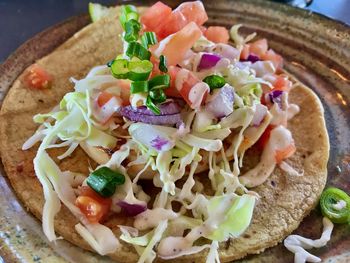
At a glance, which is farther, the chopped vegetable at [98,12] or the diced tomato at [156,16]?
the chopped vegetable at [98,12]

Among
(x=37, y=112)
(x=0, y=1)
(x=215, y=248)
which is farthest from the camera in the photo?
(x=0, y=1)

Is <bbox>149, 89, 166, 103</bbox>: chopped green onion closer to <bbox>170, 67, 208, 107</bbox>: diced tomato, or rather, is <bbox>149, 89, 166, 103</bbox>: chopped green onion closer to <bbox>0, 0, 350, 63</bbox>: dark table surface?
<bbox>170, 67, 208, 107</bbox>: diced tomato

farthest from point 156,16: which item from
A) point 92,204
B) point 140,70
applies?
point 92,204

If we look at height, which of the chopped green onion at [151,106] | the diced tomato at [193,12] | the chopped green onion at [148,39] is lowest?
the chopped green onion at [151,106]

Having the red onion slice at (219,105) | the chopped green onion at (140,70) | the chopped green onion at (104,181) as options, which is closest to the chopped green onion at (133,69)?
the chopped green onion at (140,70)

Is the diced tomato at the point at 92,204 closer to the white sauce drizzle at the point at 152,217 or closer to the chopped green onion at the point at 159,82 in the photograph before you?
the white sauce drizzle at the point at 152,217

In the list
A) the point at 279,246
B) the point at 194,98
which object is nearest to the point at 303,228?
the point at 279,246

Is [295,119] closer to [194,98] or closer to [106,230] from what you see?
[194,98]
